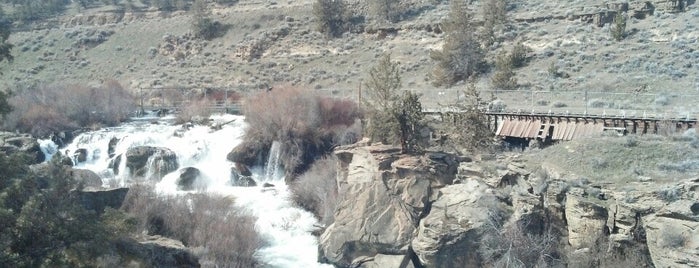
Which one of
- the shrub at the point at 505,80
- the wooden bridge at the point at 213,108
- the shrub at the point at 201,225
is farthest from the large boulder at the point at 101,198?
the shrub at the point at 505,80

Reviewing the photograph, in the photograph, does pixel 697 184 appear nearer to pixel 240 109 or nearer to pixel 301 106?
pixel 301 106

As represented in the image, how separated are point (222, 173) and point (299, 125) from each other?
4.60 m

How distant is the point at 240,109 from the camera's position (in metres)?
40.2

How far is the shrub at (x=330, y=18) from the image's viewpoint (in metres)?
58.7

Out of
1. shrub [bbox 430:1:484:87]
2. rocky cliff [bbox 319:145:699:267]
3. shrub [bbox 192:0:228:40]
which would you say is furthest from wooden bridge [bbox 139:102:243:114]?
shrub [bbox 192:0:228:40]

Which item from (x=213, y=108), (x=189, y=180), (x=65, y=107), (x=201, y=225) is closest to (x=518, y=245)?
(x=201, y=225)

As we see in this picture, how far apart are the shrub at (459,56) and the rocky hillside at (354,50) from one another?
4.69 feet

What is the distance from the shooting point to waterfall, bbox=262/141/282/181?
102 feet

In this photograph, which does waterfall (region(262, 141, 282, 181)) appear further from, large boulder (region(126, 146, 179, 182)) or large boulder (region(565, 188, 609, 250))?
large boulder (region(565, 188, 609, 250))

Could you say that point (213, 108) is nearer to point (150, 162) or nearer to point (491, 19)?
point (150, 162)

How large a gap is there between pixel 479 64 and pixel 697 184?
2587 cm

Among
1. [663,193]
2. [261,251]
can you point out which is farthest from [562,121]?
[261,251]

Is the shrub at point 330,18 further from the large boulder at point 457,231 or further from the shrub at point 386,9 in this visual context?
the large boulder at point 457,231

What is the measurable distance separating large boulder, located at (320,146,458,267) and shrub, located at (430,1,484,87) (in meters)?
19.2
